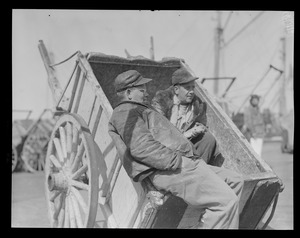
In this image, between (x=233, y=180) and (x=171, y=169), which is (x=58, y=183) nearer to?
(x=171, y=169)

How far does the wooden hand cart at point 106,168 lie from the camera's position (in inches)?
120

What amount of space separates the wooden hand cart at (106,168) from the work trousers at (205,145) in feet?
0.52

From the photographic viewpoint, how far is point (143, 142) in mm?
2832

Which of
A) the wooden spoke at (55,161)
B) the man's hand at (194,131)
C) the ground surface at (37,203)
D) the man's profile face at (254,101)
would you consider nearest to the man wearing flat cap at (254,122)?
the man's profile face at (254,101)

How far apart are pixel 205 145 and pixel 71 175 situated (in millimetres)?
1140

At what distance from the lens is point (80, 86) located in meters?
3.74

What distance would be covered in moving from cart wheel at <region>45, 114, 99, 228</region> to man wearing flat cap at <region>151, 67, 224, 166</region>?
711mm

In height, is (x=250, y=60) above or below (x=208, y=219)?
above

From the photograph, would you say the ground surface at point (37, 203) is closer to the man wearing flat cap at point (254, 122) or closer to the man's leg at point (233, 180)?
the man wearing flat cap at point (254, 122)

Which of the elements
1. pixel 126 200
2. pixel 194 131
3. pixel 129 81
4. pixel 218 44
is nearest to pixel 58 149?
pixel 126 200
